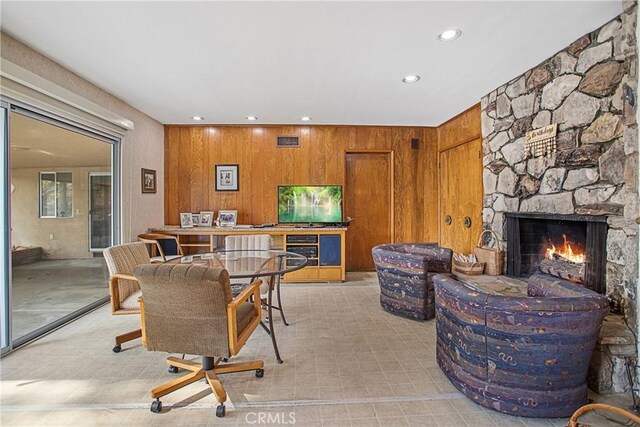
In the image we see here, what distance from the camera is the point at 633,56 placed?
6.27ft

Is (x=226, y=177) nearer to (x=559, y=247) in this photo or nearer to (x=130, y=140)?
(x=130, y=140)

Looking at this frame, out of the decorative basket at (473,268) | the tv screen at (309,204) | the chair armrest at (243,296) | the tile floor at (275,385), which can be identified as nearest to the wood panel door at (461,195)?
the decorative basket at (473,268)

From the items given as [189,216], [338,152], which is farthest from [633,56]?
[189,216]

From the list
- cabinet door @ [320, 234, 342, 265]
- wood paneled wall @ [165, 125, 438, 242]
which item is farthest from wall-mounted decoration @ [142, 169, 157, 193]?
cabinet door @ [320, 234, 342, 265]

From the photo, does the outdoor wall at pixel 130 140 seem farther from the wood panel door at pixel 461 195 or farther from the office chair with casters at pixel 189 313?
the wood panel door at pixel 461 195

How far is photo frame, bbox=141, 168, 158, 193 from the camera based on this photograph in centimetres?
423

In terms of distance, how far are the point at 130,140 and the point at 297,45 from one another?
2.82 metres

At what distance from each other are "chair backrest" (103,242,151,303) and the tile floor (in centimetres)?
53

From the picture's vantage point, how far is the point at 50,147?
2.95 meters

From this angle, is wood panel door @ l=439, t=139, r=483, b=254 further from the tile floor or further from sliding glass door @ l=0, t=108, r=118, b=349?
sliding glass door @ l=0, t=108, r=118, b=349

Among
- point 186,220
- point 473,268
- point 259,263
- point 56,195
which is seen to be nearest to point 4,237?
point 56,195

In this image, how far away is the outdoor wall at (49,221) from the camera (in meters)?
2.56

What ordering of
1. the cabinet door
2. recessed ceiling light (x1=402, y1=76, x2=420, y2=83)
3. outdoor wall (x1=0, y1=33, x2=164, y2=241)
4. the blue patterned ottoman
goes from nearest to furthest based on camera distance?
the blue patterned ottoman, outdoor wall (x1=0, y1=33, x2=164, y2=241), recessed ceiling light (x1=402, y1=76, x2=420, y2=83), the cabinet door

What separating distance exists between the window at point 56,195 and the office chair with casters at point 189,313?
2.24 metres
